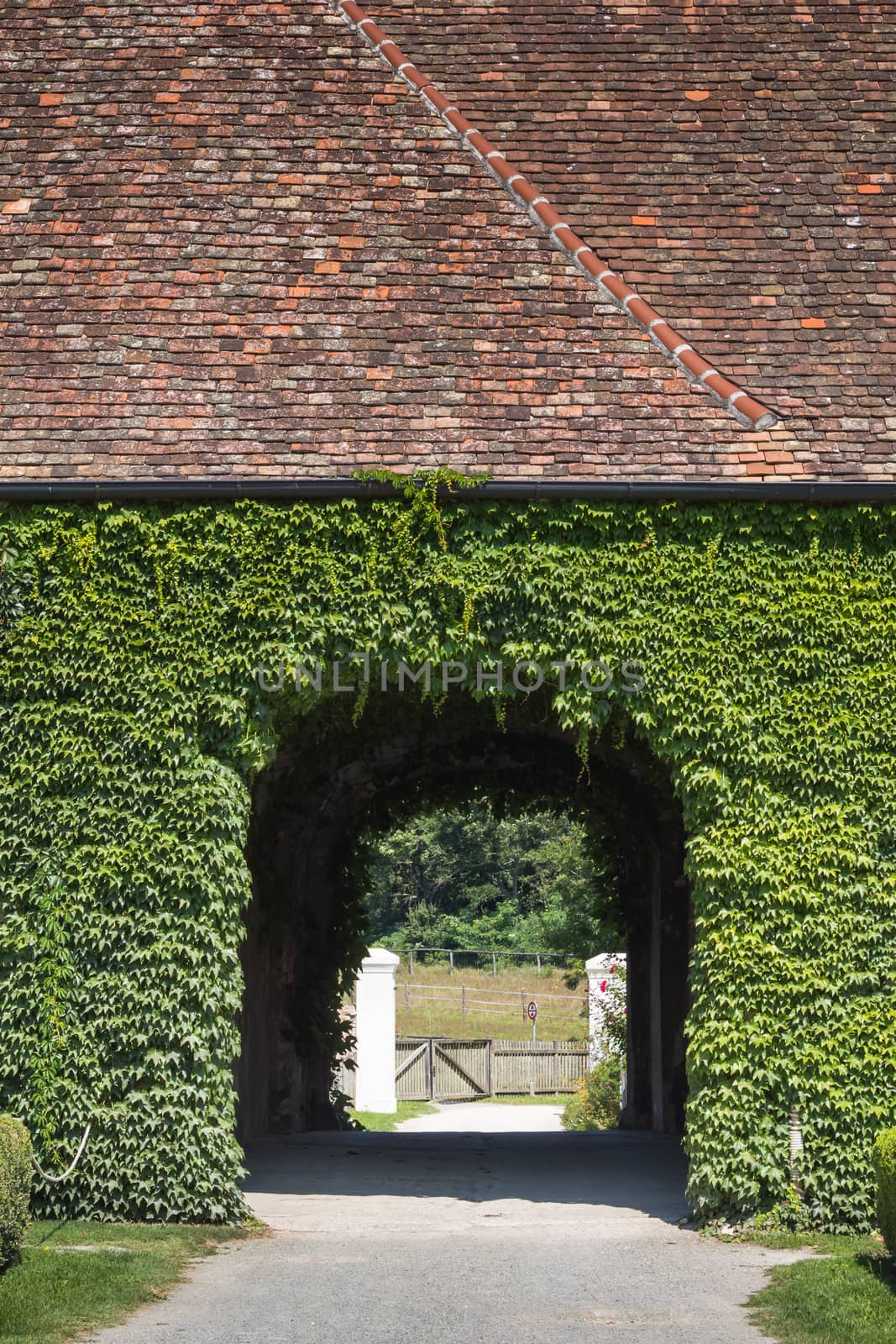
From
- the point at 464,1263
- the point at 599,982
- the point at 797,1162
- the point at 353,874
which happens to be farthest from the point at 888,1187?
the point at 599,982

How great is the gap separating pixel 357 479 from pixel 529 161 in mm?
3957

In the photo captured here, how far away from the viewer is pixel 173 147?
38.2 ft

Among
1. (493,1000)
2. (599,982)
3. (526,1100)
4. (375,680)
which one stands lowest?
(493,1000)

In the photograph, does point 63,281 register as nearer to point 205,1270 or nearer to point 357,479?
point 357,479

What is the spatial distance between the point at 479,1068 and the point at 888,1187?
20.9 metres

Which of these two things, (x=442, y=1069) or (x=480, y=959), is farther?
(x=480, y=959)

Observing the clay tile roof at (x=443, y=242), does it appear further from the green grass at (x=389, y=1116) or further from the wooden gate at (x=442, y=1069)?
the wooden gate at (x=442, y=1069)

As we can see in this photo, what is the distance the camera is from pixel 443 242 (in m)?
11.1

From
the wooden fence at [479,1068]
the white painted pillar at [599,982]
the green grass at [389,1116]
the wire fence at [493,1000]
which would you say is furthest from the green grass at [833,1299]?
the wire fence at [493,1000]

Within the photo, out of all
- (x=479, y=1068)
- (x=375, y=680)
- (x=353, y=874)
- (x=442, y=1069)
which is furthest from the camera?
(x=479, y=1068)

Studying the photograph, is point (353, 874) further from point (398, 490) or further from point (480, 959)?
point (480, 959)

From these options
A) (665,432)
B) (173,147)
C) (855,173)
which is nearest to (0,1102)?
(665,432)

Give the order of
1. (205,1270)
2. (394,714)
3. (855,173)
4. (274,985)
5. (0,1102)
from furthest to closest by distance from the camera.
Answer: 1. (274,985)
2. (394,714)
3. (855,173)
4. (0,1102)
5. (205,1270)

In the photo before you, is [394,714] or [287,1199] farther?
[394,714]
